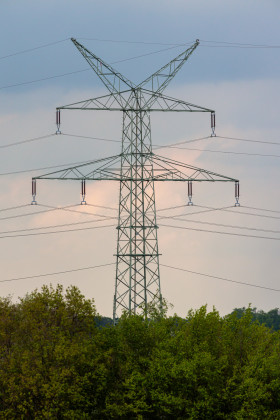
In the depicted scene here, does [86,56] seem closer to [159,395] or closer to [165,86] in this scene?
[165,86]

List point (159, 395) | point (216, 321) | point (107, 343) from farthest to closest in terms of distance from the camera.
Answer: point (216, 321)
point (107, 343)
point (159, 395)

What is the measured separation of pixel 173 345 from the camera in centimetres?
8375

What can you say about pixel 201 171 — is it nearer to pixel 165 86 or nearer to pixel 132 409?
pixel 165 86

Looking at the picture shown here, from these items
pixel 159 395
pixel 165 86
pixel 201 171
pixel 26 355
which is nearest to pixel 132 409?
pixel 159 395

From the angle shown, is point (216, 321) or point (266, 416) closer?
point (266, 416)

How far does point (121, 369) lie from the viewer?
274ft

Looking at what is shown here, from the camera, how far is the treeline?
79.8 m

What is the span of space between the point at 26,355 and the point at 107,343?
779 cm

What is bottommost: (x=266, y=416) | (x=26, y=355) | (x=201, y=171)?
(x=266, y=416)

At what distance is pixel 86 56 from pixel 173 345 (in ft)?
87.3

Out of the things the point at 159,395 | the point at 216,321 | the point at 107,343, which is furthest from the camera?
the point at 216,321

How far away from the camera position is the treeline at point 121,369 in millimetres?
79812

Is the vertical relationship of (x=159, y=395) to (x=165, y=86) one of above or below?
below

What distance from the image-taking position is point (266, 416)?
80312 millimetres
